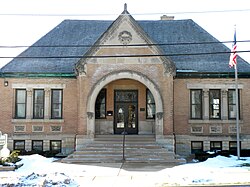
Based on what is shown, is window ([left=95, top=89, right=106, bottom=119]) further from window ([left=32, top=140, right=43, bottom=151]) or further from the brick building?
window ([left=32, top=140, right=43, bottom=151])

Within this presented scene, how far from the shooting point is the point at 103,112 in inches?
1018

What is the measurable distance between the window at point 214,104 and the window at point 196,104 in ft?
2.31

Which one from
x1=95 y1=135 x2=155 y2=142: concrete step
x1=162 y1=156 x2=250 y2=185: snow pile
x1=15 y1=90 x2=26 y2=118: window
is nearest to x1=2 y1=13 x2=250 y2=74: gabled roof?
x1=15 y1=90 x2=26 y2=118: window

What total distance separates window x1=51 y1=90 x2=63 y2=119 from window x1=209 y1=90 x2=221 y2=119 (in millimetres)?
10306

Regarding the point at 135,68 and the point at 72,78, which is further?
the point at 72,78

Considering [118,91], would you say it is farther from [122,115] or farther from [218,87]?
[218,87]

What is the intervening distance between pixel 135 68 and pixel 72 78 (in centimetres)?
480

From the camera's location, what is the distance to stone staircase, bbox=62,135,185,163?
20.7 m

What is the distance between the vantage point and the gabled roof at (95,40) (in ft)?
84.2

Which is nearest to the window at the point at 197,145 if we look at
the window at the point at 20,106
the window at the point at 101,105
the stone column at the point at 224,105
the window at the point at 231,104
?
the stone column at the point at 224,105

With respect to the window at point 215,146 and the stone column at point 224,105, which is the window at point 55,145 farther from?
the stone column at point 224,105

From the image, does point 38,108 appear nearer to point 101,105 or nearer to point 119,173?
point 101,105

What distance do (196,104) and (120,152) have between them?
679cm

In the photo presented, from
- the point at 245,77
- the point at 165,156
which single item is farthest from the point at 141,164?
the point at 245,77
